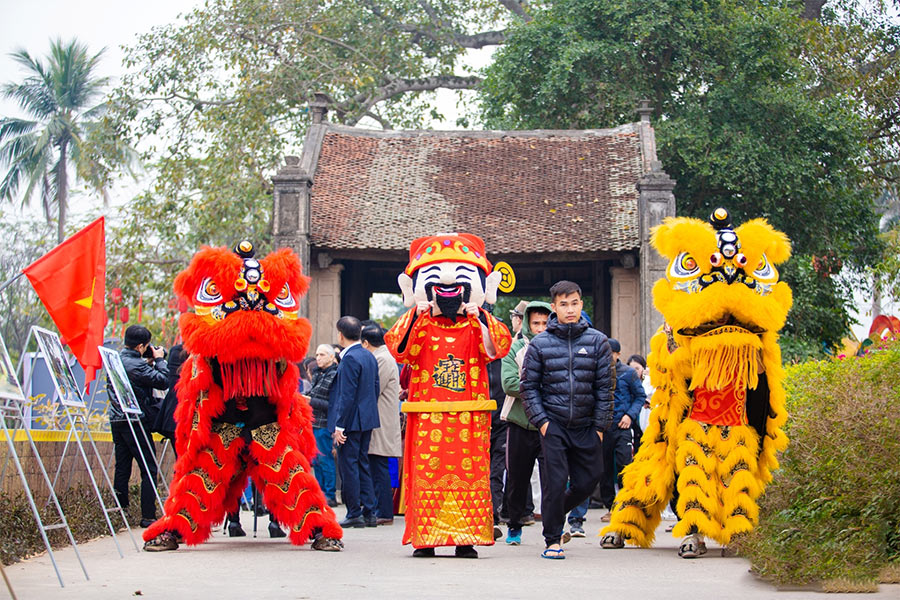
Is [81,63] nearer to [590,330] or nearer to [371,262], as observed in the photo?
[371,262]

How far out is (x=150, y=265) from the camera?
31.2m

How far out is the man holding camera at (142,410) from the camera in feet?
36.6

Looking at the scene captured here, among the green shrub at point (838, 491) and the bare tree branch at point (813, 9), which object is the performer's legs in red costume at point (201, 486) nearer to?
the green shrub at point (838, 491)

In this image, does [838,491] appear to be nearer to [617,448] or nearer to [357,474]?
[357,474]

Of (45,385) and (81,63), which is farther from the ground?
(81,63)

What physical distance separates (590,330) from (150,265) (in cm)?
2360

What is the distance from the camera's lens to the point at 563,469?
898cm

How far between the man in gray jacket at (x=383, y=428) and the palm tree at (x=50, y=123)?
36433mm

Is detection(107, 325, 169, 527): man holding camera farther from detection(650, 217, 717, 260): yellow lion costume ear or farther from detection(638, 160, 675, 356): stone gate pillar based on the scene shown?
detection(638, 160, 675, 356): stone gate pillar

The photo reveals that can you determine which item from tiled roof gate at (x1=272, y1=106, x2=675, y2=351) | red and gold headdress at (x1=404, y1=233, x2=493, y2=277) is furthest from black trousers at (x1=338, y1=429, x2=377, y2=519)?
tiled roof gate at (x1=272, y1=106, x2=675, y2=351)

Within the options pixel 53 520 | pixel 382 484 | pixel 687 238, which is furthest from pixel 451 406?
pixel 382 484

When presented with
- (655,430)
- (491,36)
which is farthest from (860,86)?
(655,430)

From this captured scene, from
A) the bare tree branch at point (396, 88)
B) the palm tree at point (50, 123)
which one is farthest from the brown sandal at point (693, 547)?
the palm tree at point (50, 123)

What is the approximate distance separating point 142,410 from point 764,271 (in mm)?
5935
